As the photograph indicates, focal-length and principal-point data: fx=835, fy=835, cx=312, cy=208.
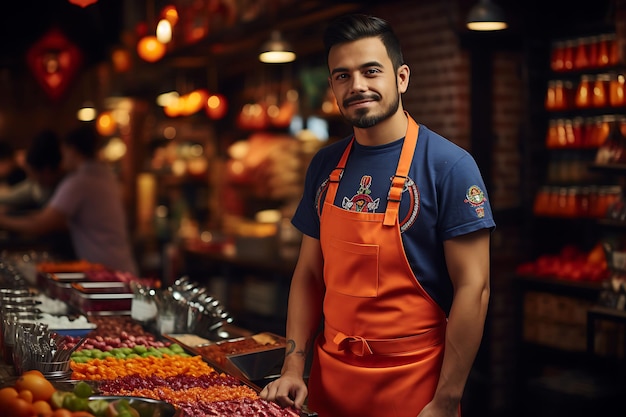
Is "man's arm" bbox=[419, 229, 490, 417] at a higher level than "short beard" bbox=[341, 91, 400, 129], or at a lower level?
lower

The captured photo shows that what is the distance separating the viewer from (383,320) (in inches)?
115

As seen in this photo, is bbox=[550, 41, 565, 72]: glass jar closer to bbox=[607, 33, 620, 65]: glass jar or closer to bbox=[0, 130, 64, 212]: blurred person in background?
bbox=[607, 33, 620, 65]: glass jar

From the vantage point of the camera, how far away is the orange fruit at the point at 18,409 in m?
2.19

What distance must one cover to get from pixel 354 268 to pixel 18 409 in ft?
4.06

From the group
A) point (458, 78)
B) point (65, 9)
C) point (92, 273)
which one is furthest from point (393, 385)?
point (65, 9)

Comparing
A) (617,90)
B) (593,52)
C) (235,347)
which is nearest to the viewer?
(235,347)

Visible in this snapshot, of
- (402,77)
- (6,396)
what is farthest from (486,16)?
(6,396)

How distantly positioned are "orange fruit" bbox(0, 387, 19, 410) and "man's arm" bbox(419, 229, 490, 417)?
132 cm

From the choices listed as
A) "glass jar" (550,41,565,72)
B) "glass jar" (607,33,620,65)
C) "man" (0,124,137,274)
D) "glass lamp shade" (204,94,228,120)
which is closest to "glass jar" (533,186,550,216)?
"glass jar" (550,41,565,72)

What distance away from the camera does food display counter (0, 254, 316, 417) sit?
2.48m

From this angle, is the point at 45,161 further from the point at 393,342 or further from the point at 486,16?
the point at 393,342

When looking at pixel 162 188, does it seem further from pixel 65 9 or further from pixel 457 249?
pixel 457 249

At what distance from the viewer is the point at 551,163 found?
660cm

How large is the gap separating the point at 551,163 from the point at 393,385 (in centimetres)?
413
